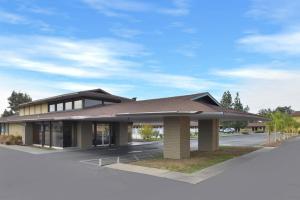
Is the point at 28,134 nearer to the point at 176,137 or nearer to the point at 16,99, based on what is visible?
the point at 176,137

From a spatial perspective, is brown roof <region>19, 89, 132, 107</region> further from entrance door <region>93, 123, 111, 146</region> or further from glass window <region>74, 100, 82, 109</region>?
entrance door <region>93, 123, 111, 146</region>

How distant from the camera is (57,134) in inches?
1281

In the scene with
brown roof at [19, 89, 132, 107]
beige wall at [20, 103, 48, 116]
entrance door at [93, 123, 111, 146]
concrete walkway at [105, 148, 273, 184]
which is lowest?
concrete walkway at [105, 148, 273, 184]

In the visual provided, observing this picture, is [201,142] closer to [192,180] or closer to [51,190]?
[192,180]

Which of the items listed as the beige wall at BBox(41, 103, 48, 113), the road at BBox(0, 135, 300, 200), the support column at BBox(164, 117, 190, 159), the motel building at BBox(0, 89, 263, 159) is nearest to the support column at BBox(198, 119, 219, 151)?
the motel building at BBox(0, 89, 263, 159)

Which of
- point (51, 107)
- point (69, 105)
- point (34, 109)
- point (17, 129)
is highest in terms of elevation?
point (69, 105)

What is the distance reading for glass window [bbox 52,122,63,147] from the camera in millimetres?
31644

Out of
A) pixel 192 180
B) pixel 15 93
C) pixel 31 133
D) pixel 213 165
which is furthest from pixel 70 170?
pixel 15 93

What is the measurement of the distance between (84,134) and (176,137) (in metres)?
12.6

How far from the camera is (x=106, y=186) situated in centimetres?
1245

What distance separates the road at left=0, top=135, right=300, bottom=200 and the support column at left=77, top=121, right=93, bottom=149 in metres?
14.4

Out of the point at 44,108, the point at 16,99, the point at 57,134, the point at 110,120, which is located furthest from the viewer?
the point at 16,99

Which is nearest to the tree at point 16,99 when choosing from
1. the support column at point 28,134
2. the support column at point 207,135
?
the support column at point 28,134

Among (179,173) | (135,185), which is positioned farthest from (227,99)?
(135,185)
